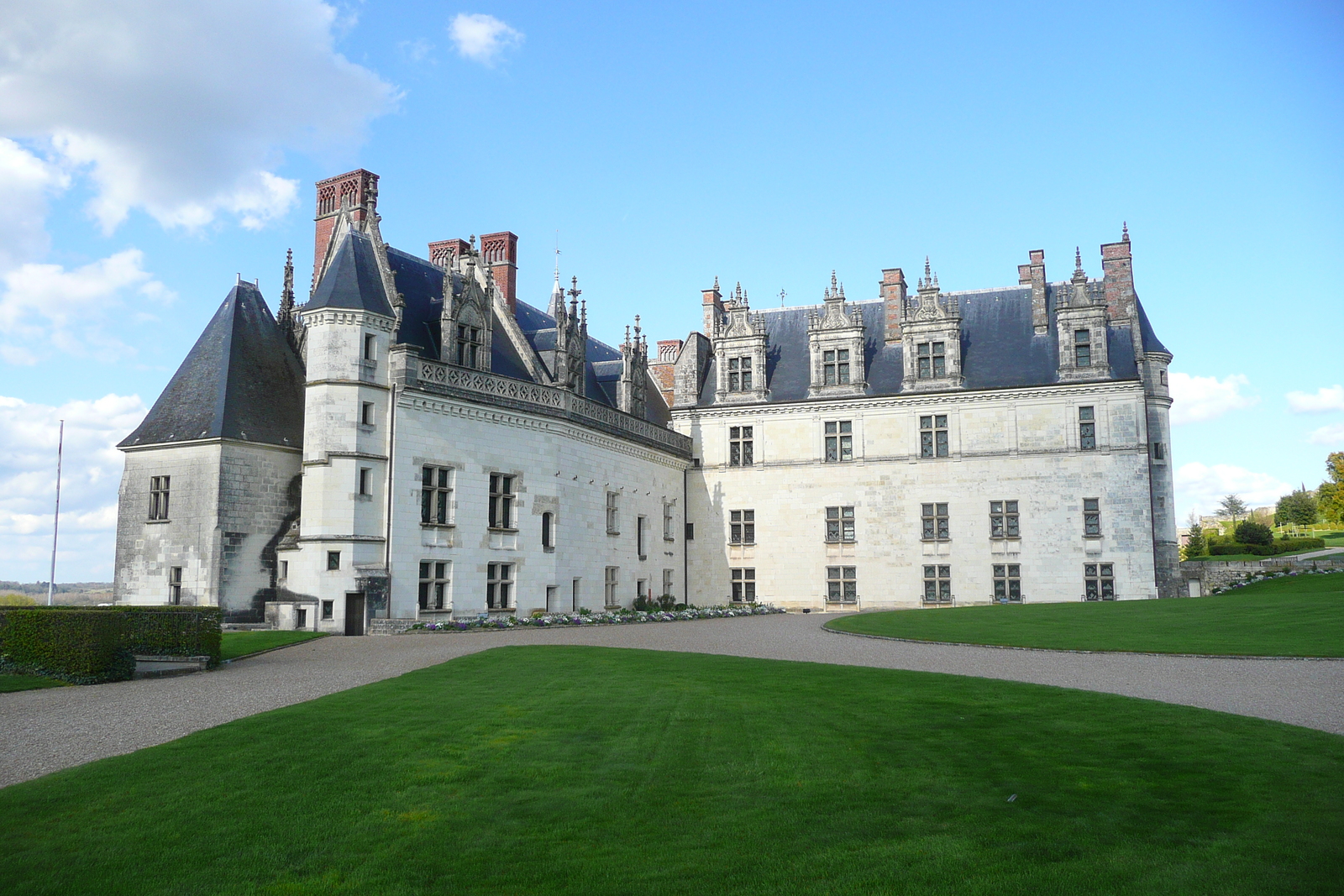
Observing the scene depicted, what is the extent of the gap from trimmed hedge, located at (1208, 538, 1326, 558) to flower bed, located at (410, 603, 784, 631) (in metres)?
31.9

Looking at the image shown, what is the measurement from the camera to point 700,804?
24.8ft

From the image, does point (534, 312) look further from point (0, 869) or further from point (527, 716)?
point (0, 869)

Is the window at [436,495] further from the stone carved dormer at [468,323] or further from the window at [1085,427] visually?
the window at [1085,427]

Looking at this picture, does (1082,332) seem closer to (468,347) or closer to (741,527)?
(741,527)

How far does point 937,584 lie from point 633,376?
14.7 metres

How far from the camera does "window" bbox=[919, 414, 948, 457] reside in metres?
39.0

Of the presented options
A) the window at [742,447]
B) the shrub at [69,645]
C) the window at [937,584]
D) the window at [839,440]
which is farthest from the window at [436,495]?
the window at [937,584]

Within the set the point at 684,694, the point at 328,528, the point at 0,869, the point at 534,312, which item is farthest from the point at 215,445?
the point at 0,869

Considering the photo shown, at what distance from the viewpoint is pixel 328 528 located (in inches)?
992

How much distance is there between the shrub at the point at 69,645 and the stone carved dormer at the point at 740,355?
2897 cm

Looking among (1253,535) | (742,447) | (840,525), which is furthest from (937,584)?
(1253,535)

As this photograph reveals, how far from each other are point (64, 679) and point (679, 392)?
1173 inches

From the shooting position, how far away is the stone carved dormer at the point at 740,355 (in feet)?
137

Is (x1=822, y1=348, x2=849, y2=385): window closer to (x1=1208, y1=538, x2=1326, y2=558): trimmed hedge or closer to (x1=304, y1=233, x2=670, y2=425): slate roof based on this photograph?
(x1=304, y1=233, x2=670, y2=425): slate roof
